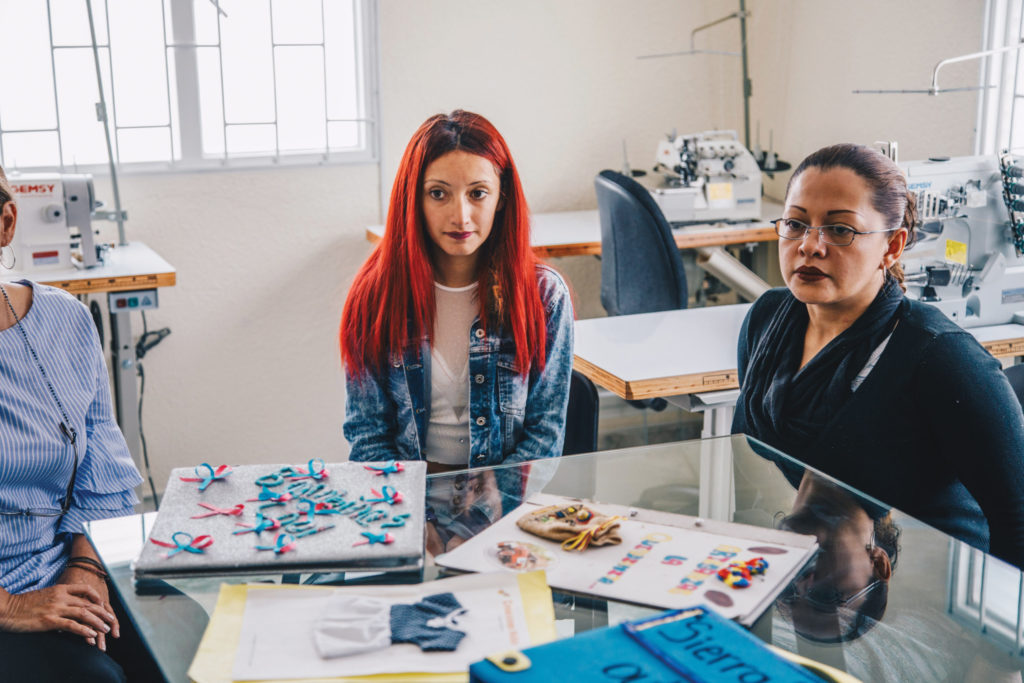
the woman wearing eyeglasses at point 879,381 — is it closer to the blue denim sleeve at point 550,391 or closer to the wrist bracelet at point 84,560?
the blue denim sleeve at point 550,391

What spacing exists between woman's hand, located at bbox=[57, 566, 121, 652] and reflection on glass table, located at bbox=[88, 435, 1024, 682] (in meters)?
0.26

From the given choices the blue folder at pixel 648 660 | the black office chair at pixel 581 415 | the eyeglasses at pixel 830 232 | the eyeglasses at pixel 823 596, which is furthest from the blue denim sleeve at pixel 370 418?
the blue folder at pixel 648 660

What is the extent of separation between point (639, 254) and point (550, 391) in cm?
120

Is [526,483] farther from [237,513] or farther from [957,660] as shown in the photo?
[957,660]

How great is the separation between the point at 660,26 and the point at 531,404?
2.52m

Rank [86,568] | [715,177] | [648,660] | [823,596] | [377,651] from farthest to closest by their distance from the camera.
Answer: [715,177]
[86,568]
[823,596]
[377,651]
[648,660]

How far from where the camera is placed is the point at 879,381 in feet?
4.78

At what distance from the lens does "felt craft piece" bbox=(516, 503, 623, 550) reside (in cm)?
113

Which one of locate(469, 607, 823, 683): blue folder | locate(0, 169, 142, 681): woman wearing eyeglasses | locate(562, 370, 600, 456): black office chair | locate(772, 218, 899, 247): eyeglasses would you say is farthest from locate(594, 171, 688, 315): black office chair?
locate(469, 607, 823, 683): blue folder

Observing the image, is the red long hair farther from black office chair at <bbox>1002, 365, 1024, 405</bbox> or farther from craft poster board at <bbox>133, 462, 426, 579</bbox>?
black office chair at <bbox>1002, 365, 1024, 405</bbox>

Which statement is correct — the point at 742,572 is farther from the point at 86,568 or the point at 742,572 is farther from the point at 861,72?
the point at 861,72

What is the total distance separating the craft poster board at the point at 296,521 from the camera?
1.06 m

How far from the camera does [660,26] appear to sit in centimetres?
388

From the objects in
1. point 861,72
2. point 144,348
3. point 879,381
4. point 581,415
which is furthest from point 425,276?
point 861,72
